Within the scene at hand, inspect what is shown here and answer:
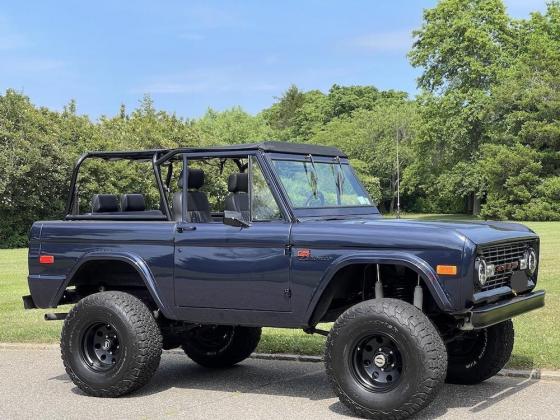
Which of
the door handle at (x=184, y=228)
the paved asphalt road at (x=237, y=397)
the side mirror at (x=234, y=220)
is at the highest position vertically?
the side mirror at (x=234, y=220)

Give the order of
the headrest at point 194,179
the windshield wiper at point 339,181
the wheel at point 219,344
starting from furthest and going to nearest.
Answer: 1. the wheel at point 219,344
2. the windshield wiper at point 339,181
3. the headrest at point 194,179

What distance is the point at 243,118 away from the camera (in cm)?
8675

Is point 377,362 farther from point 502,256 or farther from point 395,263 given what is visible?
point 502,256

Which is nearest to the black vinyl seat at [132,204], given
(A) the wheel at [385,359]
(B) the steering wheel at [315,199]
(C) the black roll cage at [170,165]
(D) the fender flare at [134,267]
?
(C) the black roll cage at [170,165]

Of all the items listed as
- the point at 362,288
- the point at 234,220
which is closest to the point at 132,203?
the point at 234,220

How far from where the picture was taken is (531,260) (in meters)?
6.94

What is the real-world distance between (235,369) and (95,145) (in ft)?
107

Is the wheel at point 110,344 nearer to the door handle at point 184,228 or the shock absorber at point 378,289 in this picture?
the door handle at point 184,228

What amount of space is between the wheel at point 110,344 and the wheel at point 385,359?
169 centimetres

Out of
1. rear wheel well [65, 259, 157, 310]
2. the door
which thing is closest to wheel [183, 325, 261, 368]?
rear wheel well [65, 259, 157, 310]

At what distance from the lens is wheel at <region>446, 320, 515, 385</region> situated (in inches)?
281

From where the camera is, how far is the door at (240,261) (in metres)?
6.50

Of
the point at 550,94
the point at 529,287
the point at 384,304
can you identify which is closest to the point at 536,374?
the point at 529,287

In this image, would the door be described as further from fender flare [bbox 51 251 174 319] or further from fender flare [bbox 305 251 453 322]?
fender flare [bbox 305 251 453 322]
